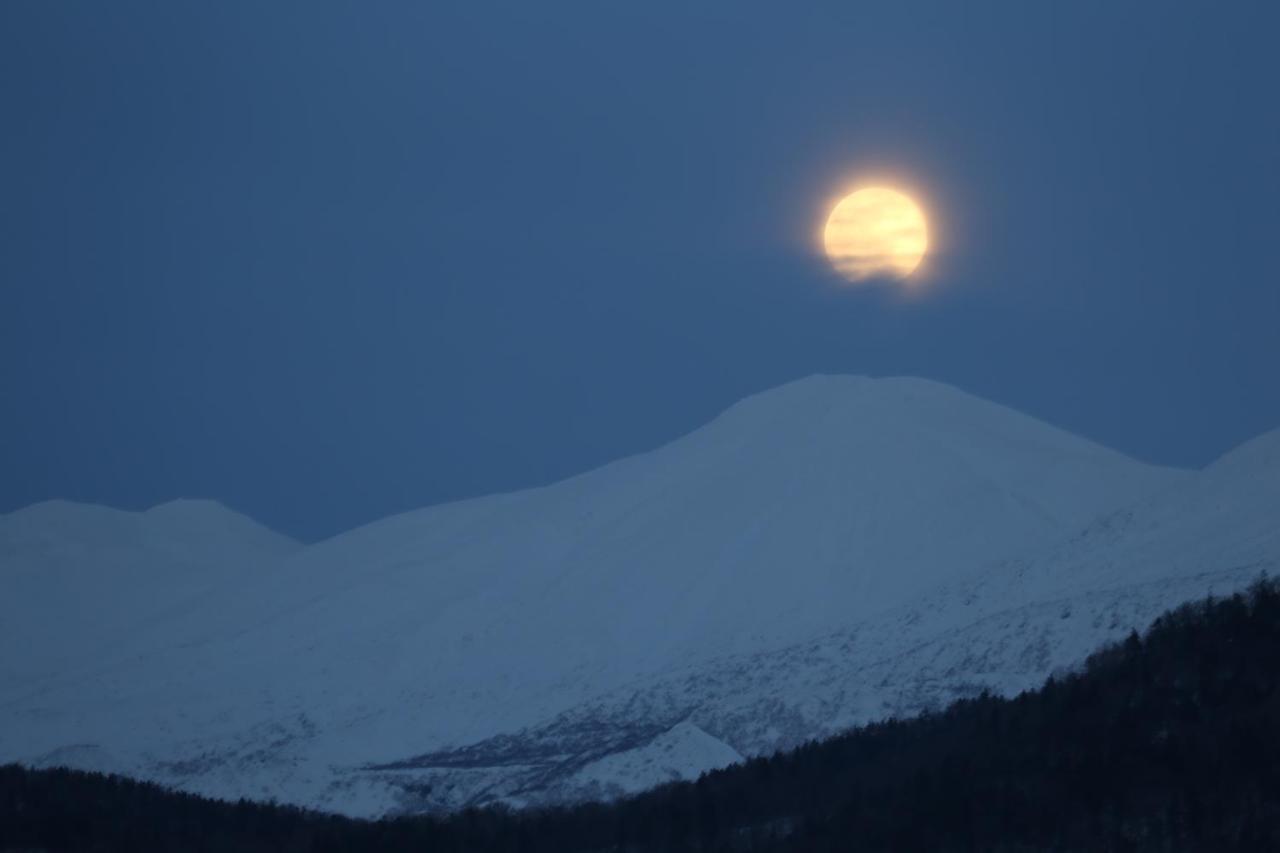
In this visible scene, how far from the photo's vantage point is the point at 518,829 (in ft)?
168

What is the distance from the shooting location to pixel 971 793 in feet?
139

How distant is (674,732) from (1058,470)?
39.0 metres

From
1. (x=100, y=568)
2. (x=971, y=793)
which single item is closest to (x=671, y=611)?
(x=971, y=793)

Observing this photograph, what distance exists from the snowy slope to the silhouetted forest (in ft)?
149

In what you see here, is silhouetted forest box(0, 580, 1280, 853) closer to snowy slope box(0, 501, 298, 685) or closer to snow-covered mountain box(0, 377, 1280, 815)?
snow-covered mountain box(0, 377, 1280, 815)

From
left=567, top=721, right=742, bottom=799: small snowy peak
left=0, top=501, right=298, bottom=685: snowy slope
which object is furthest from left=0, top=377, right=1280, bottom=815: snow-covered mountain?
left=0, top=501, right=298, bottom=685: snowy slope

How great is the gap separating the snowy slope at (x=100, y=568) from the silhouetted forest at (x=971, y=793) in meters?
45.3

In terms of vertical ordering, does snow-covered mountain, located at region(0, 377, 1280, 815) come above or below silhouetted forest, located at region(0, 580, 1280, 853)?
above

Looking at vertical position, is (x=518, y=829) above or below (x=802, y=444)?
below

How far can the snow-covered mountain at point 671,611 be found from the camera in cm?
6412

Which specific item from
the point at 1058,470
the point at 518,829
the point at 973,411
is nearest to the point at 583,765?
the point at 518,829

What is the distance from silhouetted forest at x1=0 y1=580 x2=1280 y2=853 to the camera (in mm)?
40156

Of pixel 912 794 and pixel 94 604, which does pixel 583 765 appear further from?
pixel 94 604

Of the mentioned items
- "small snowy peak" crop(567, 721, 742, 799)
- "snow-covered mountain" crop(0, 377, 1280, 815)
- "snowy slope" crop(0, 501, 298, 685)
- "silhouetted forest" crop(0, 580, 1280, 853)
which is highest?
"snowy slope" crop(0, 501, 298, 685)
